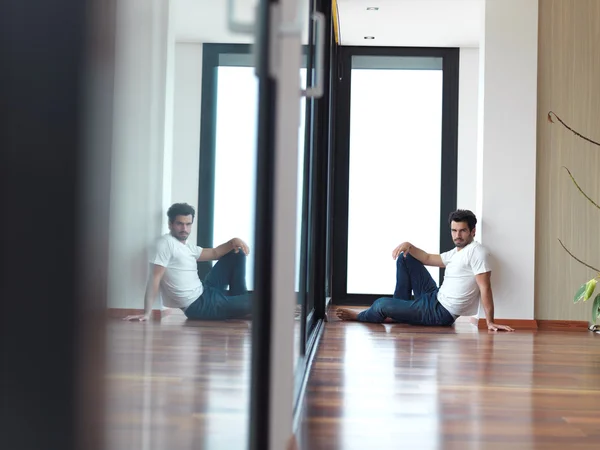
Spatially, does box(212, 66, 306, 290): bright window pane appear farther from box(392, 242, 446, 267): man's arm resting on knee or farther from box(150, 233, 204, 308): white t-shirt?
box(392, 242, 446, 267): man's arm resting on knee

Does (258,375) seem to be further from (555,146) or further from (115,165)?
(555,146)

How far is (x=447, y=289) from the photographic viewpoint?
5246 mm

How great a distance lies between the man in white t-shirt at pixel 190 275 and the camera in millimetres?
803

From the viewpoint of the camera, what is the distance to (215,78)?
3.23 feet

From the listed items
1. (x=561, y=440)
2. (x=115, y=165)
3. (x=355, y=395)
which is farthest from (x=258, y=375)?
(x=355, y=395)

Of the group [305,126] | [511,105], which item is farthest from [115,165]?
[511,105]

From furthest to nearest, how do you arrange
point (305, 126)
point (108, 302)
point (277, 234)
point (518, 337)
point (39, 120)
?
point (518, 337)
point (305, 126)
point (277, 234)
point (108, 302)
point (39, 120)

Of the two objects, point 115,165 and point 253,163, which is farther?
point 253,163

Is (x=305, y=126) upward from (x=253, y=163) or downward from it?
upward

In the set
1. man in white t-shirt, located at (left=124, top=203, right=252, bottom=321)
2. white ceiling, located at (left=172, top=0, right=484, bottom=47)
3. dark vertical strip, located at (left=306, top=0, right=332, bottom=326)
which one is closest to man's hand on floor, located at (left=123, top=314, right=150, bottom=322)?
man in white t-shirt, located at (left=124, top=203, right=252, bottom=321)

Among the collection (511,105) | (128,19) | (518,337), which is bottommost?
(518,337)

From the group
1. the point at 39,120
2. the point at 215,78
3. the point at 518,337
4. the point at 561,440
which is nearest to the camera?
the point at 39,120

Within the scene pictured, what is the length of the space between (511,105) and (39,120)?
16.7ft

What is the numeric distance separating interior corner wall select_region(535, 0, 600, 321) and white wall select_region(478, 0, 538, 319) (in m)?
0.09
